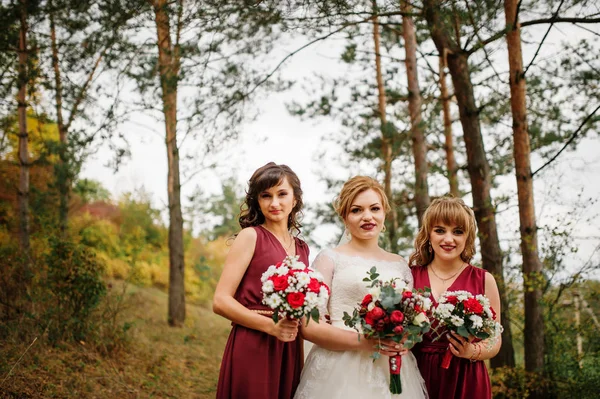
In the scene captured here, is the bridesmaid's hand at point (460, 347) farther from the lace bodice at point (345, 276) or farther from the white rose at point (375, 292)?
the white rose at point (375, 292)

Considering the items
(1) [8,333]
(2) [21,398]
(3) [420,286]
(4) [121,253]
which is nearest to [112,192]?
(4) [121,253]

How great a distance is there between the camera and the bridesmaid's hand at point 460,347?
336cm

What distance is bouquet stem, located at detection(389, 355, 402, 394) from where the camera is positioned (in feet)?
10.6

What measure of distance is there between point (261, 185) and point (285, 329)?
1016 millimetres

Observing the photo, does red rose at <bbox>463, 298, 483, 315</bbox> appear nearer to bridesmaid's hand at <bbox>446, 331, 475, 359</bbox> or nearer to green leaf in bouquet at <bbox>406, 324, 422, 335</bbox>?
bridesmaid's hand at <bbox>446, 331, 475, 359</bbox>

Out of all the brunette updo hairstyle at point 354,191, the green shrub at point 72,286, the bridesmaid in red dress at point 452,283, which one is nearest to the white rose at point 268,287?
the brunette updo hairstyle at point 354,191

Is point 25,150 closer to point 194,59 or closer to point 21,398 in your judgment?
point 194,59

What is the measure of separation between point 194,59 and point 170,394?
189 inches

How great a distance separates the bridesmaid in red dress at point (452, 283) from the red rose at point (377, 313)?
2.19ft

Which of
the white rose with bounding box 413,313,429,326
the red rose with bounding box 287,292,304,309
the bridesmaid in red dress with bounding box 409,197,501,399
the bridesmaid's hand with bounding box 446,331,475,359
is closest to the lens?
the red rose with bounding box 287,292,304,309

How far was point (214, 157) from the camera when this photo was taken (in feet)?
44.7

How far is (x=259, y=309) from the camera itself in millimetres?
3377

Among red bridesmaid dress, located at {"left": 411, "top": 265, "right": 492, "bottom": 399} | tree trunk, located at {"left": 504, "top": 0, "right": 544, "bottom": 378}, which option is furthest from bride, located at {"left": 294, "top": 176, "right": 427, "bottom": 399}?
tree trunk, located at {"left": 504, "top": 0, "right": 544, "bottom": 378}

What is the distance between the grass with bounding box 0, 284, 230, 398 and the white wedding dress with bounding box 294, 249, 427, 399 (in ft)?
11.3
